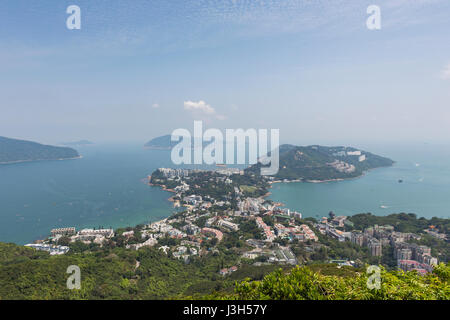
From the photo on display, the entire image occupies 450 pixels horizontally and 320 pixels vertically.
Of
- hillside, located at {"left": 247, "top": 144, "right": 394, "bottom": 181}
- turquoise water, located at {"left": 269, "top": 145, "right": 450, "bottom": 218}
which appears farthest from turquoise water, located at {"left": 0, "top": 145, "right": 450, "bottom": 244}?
hillside, located at {"left": 247, "top": 144, "right": 394, "bottom": 181}

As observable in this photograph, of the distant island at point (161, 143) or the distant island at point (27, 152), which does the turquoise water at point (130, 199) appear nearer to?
the distant island at point (27, 152)

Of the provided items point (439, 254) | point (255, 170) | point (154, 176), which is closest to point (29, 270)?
point (439, 254)

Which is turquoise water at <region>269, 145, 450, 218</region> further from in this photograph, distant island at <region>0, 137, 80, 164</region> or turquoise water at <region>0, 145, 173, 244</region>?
distant island at <region>0, 137, 80, 164</region>

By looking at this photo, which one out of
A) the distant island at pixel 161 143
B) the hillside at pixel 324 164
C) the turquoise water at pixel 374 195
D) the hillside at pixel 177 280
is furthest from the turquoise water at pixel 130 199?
the distant island at pixel 161 143

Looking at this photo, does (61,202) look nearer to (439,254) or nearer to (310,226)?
(310,226)
